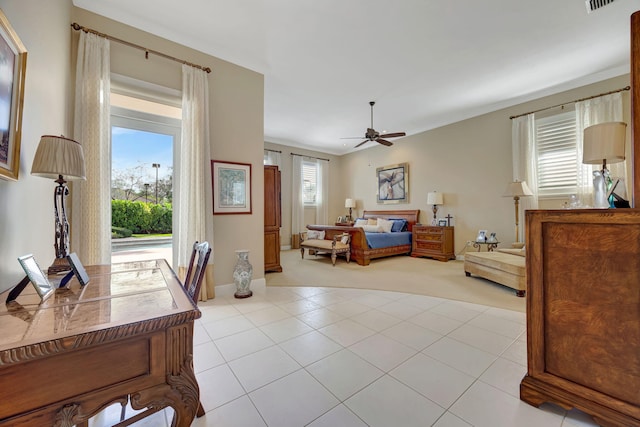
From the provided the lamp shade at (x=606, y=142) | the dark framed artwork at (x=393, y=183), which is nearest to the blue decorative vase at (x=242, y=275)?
the lamp shade at (x=606, y=142)

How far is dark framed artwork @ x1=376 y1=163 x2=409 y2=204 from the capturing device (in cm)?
684

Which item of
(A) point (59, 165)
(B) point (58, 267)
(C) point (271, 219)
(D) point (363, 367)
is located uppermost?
(A) point (59, 165)

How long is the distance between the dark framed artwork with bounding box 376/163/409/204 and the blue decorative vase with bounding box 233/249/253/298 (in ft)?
16.1

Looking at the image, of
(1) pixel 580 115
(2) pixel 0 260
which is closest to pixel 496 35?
(1) pixel 580 115

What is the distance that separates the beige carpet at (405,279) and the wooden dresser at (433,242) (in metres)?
0.21

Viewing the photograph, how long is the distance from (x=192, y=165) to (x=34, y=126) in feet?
4.77

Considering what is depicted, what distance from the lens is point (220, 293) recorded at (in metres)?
3.37

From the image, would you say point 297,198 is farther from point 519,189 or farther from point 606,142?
point 606,142

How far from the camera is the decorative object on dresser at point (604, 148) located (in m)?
1.62

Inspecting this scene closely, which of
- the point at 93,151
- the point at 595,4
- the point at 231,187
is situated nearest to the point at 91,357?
the point at 93,151

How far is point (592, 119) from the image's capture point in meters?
3.85

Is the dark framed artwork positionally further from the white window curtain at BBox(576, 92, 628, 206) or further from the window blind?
the white window curtain at BBox(576, 92, 628, 206)

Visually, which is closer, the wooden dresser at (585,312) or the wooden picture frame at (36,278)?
the wooden picture frame at (36,278)

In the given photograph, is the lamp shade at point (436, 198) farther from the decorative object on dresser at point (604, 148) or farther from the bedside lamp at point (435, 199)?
the decorative object on dresser at point (604, 148)
